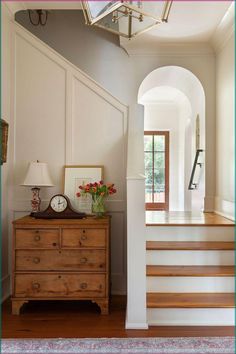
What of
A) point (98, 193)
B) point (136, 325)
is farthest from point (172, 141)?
point (136, 325)

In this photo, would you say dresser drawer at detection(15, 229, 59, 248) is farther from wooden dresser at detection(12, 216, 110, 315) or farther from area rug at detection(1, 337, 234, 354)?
area rug at detection(1, 337, 234, 354)

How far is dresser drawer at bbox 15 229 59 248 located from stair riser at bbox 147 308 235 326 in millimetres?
1027

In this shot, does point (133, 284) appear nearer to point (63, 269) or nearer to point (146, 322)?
point (146, 322)

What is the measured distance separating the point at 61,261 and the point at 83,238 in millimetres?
283

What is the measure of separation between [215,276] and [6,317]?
1.83m

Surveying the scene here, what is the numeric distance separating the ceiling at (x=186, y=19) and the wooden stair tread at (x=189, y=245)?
2.24 m

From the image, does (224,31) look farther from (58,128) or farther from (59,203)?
(59,203)

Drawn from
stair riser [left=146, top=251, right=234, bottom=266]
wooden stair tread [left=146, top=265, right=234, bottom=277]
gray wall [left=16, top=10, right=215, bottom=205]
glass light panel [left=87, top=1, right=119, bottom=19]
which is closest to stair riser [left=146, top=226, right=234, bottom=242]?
stair riser [left=146, top=251, right=234, bottom=266]

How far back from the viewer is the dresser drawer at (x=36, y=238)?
3.25m

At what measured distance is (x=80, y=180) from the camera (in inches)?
150

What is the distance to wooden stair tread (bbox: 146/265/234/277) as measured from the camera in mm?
3115

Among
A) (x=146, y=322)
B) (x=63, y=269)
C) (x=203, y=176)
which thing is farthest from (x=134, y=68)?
(x=146, y=322)

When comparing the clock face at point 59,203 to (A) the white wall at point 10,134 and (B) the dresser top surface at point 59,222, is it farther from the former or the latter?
(A) the white wall at point 10,134

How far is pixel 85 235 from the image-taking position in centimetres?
325
